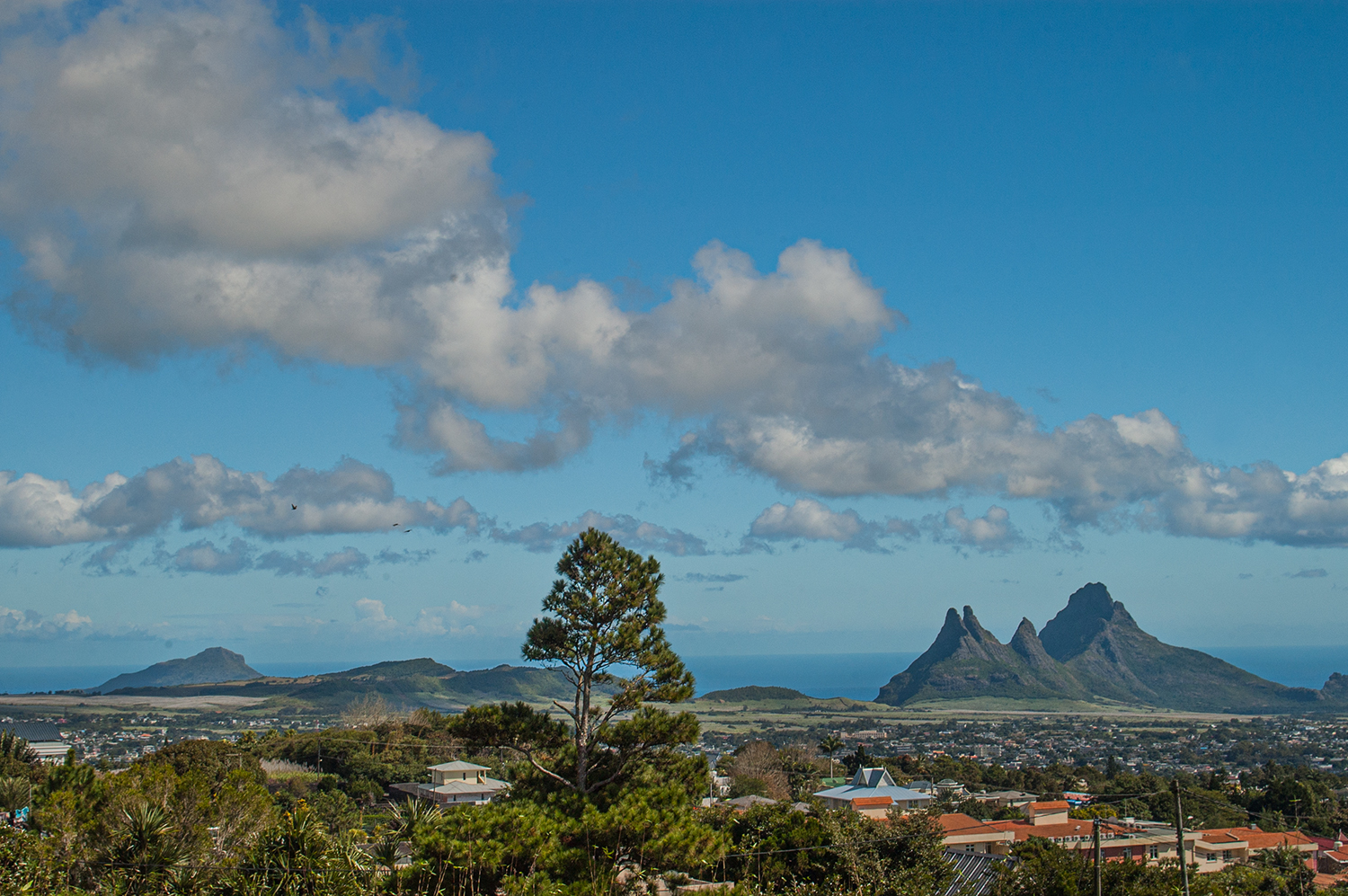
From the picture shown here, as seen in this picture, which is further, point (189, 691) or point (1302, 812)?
point (189, 691)

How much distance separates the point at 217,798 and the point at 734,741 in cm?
8579

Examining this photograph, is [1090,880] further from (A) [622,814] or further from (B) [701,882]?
(B) [701,882]

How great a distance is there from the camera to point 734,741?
101m

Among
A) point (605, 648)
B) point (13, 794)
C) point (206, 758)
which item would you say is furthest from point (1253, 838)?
point (206, 758)

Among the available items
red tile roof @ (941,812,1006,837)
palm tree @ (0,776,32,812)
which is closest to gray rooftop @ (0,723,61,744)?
palm tree @ (0,776,32,812)

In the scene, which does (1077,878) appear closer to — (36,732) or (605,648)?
(605,648)

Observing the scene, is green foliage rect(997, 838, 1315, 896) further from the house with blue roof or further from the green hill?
the green hill

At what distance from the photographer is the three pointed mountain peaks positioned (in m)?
168

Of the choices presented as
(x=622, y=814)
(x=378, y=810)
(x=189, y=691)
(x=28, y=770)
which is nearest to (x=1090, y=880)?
(x=622, y=814)

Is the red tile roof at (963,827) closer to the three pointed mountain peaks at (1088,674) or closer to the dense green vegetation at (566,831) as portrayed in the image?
the dense green vegetation at (566,831)

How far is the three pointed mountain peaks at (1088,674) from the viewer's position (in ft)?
551

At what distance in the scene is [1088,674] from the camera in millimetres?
181375

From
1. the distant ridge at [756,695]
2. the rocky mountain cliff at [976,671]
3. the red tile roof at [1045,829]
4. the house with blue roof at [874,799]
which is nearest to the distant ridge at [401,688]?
the distant ridge at [756,695]

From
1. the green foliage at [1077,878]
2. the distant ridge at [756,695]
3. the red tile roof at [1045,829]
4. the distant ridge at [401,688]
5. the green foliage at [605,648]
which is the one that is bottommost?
the distant ridge at [756,695]
